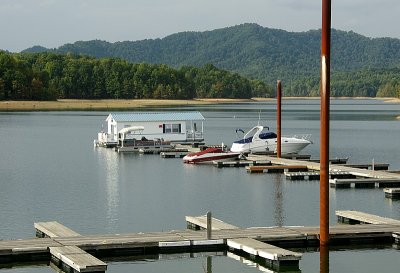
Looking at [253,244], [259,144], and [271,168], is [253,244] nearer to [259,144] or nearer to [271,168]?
[271,168]

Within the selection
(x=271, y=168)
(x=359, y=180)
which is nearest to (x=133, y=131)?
(x=271, y=168)

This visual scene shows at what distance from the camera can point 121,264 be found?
24.8 m

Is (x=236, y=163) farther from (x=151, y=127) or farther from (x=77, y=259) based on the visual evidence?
(x=77, y=259)

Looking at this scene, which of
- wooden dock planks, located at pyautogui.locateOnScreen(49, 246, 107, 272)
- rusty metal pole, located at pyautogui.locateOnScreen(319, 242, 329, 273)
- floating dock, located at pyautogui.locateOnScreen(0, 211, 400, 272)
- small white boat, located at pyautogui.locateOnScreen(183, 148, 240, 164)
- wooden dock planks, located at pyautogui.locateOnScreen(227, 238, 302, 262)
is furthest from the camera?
small white boat, located at pyautogui.locateOnScreen(183, 148, 240, 164)

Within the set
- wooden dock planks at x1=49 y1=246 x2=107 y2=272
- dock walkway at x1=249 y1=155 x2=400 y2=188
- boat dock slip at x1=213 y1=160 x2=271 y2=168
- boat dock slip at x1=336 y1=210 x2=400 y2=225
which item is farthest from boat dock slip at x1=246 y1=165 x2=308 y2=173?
wooden dock planks at x1=49 y1=246 x2=107 y2=272

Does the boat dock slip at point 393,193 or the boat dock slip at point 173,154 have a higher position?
the boat dock slip at point 173,154

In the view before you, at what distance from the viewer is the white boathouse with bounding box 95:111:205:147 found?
234 feet

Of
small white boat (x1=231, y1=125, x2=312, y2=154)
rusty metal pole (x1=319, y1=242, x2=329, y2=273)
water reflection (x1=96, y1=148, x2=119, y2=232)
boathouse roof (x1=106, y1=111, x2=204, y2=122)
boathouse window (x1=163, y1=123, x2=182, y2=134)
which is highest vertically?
boathouse roof (x1=106, y1=111, x2=204, y2=122)

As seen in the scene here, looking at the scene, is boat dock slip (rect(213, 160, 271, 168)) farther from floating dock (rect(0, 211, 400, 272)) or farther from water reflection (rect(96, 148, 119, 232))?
floating dock (rect(0, 211, 400, 272))

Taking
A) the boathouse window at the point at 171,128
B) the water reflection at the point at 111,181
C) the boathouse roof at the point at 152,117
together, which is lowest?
the water reflection at the point at 111,181

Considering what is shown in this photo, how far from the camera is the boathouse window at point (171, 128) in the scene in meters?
73.2

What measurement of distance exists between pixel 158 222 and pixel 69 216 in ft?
13.3

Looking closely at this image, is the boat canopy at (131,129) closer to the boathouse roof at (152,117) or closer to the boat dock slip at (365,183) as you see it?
the boathouse roof at (152,117)

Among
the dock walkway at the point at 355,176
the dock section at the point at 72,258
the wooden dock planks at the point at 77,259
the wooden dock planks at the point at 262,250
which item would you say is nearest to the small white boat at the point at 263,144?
the dock walkway at the point at 355,176
